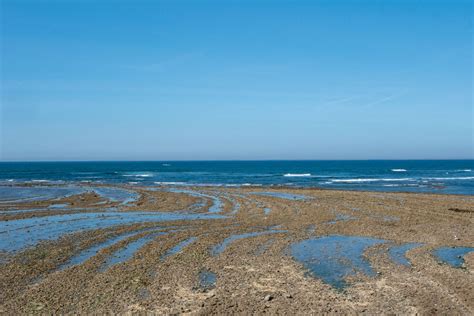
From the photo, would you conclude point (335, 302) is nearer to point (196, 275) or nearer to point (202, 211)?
point (196, 275)

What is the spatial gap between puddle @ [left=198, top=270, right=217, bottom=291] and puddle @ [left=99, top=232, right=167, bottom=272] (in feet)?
10.5

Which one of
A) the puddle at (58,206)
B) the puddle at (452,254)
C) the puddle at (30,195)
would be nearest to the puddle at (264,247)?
the puddle at (452,254)

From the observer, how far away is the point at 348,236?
20.3m

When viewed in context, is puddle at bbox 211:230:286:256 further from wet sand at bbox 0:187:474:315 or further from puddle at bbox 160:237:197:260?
puddle at bbox 160:237:197:260

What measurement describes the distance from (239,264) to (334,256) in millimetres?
3828

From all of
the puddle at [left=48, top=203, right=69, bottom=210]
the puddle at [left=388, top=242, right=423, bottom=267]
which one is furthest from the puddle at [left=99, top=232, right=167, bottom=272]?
the puddle at [left=48, top=203, right=69, bottom=210]

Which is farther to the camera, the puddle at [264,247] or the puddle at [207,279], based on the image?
the puddle at [264,247]

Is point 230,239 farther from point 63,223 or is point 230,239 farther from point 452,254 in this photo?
point 63,223

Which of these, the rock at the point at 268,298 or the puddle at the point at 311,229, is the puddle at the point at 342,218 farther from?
the rock at the point at 268,298

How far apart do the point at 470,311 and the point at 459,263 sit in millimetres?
5122

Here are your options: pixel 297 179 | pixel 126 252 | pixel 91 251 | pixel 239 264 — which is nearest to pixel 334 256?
pixel 239 264

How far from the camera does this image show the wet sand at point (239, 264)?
10.6 metres

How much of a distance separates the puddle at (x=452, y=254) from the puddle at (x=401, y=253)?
104 centimetres

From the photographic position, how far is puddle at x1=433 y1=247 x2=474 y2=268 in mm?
14873
